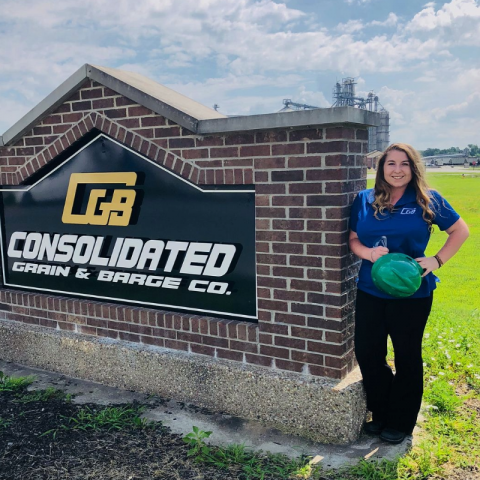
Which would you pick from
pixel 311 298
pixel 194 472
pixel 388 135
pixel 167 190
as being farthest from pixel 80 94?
pixel 388 135

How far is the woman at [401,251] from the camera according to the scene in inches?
140

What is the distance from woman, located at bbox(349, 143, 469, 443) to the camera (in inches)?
140

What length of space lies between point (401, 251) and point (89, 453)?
2613 mm

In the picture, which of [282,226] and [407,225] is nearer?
[407,225]

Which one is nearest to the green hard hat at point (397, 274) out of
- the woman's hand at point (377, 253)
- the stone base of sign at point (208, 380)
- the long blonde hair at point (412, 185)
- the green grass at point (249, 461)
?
the woman's hand at point (377, 253)

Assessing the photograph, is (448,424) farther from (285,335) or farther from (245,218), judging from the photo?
(245,218)

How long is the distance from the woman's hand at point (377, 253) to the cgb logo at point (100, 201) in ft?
7.35

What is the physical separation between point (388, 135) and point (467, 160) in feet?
167

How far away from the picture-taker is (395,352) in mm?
3709

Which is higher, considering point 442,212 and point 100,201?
point 100,201

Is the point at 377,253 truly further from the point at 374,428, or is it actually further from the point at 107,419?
the point at 107,419

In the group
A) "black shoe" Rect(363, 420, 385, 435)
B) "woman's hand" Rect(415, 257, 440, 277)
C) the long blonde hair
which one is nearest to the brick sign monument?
"black shoe" Rect(363, 420, 385, 435)

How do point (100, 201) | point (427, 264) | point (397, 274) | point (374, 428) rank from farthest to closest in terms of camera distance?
point (100, 201)
point (374, 428)
point (427, 264)
point (397, 274)

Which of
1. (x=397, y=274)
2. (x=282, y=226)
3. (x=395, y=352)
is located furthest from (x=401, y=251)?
(x=282, y=226)
